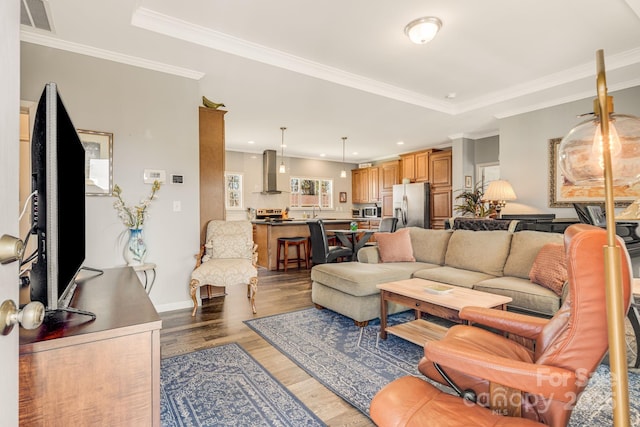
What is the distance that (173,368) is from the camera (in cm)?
219

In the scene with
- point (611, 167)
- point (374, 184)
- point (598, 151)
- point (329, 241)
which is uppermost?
point (374, 184)

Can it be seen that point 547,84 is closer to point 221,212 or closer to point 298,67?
point 298,67

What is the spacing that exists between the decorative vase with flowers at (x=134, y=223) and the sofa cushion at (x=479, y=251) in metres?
3.23

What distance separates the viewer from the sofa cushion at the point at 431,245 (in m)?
3.84

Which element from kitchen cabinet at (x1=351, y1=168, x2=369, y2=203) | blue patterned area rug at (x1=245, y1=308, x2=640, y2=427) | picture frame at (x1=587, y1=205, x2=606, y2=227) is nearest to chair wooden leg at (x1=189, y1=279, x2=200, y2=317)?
blue patterned area rug at (x1=245, y1=308, x2=640, y2=427)

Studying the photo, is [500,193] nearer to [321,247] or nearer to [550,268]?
[550,268]

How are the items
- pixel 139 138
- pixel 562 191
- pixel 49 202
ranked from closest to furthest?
pixel 49 202 < pixel 139 138 < pixel 562 191

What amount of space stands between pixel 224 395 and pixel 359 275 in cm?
155

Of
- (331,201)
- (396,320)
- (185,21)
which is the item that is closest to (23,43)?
(185,21)

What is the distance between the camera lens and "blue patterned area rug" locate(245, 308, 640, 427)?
1.79 m

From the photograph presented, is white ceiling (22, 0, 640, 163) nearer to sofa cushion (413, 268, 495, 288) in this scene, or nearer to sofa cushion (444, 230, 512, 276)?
sofa cushion (444, 230, 512, 276)

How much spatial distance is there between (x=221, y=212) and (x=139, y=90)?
157 centimetres

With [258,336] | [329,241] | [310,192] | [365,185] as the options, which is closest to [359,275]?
[258,336]

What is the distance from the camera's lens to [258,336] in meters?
2.77
